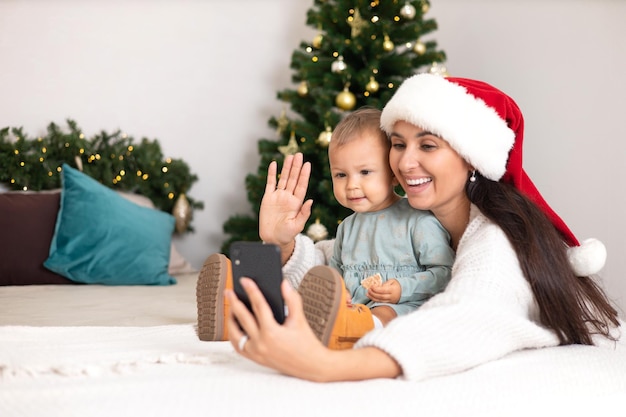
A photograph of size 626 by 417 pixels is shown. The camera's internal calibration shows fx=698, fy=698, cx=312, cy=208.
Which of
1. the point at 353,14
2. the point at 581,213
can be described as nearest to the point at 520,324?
the point at 581,213

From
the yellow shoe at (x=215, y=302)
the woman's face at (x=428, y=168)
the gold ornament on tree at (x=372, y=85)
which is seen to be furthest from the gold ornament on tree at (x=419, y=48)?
the yellow shoe at (x=215, y=302)

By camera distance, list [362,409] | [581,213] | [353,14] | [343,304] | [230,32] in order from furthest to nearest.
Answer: [230,32] < [353,14] < [581,213] < [343,304] < [362,409]

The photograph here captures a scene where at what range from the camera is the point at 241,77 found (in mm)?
3721

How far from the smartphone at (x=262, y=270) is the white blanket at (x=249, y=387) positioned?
11 centimetres

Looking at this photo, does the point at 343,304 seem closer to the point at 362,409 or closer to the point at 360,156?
the point at 362,409

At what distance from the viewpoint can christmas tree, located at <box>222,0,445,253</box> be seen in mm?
3016

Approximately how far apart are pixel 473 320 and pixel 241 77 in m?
2.75

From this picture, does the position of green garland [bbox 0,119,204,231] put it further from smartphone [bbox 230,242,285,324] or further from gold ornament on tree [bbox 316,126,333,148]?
smartphone [bbox 230,242,285,324]

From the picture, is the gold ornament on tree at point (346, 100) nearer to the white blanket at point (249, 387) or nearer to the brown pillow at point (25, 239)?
the brown pillow at point (25, 239)

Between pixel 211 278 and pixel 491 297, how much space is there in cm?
57

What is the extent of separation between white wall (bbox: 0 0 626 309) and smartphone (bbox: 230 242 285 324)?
1.92 meters

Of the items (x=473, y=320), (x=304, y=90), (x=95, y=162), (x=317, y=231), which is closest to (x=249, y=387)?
(x=473, y=320)

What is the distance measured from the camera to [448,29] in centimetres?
353

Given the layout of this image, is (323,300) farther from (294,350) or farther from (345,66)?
(345,66)
